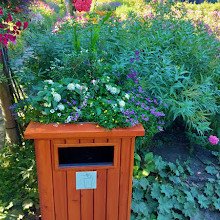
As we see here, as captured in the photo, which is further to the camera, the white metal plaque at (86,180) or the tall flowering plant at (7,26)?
the tall flowering plant at (7,26)

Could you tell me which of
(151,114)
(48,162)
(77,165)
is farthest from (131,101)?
(48,162)

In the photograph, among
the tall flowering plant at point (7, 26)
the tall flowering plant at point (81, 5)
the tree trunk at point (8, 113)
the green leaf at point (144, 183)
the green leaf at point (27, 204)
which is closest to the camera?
the tall flowering plant at point (7, 26)

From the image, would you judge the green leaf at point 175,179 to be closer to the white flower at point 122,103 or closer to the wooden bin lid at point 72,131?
the wooden bin lid at point 72,131

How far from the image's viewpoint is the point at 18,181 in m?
2.59

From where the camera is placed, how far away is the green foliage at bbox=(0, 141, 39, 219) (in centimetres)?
224

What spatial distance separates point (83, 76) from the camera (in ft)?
6.68

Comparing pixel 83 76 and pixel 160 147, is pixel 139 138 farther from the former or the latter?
pixel 83 76

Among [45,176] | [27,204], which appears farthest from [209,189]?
[27,204]

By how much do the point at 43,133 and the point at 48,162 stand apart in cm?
25

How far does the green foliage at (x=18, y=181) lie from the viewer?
224cm

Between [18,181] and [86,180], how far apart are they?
1.21 meters

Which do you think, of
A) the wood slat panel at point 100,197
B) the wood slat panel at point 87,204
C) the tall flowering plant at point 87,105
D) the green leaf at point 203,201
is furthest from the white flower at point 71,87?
the green leaf at point 203,201

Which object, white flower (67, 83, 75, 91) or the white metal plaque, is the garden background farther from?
the white metal plaque

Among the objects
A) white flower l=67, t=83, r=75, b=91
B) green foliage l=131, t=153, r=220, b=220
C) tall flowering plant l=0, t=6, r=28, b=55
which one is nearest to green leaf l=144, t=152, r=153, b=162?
green foliage l=131, t=153, r=220, b=220
